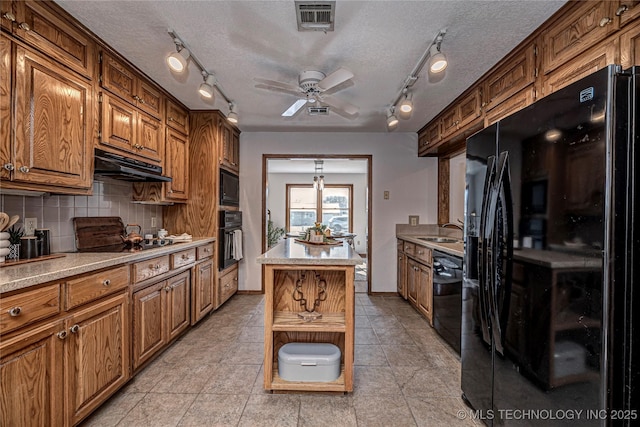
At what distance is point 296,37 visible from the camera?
195 cm

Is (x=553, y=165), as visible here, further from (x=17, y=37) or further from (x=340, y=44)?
(x=17, y=37)

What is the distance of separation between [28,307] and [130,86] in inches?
71.3

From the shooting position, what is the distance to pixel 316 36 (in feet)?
6.35

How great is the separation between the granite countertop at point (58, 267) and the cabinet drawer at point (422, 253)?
2536mm

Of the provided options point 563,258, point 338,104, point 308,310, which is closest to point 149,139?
point 338,104

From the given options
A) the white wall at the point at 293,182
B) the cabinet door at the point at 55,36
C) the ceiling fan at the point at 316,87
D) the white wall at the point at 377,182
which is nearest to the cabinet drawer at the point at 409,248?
the white wall at the point at 377,182

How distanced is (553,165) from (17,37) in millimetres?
2553

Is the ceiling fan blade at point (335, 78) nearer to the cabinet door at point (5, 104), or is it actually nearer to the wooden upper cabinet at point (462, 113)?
the wooden upper cabinet at point (462, 113)

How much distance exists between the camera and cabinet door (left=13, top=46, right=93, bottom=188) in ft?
5.04

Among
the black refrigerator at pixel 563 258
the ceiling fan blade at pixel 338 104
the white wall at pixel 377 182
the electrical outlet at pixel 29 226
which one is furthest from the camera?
the white wall at pixel 377 182

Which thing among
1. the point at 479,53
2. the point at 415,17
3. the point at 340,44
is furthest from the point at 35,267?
the point at 479,53

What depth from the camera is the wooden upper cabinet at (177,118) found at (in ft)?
9.86

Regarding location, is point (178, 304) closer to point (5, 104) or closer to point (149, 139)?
point (149, 139)

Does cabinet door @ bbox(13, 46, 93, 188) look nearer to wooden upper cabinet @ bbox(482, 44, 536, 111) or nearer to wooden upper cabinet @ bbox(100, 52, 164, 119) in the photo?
wooden upper cabinet @ bbox(100, 52, 164, 119)
